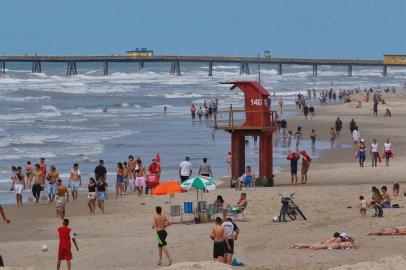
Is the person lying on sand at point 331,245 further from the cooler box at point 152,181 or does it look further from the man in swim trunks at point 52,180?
the man in swim trunks at point 52,180

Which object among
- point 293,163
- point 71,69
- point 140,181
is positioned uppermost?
point 71,69

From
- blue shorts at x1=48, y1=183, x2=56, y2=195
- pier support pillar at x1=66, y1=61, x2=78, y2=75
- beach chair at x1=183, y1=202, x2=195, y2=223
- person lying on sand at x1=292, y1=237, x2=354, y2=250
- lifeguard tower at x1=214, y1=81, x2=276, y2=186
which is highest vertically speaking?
pier support pillar at x1=66, y1=61, x2=78, y2=75

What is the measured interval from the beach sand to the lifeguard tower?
723 millimetres

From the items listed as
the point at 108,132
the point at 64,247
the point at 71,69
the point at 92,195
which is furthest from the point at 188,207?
the point at 71,69

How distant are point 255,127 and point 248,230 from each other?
636cm

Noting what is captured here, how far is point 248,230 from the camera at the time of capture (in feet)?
58.2

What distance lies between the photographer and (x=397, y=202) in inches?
804

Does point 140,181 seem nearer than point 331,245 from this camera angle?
No

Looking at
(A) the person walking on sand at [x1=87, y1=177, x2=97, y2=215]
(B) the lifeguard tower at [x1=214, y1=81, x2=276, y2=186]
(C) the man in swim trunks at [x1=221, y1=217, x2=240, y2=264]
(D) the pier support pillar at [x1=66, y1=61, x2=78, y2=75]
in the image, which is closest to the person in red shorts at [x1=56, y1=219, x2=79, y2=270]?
(C) the man in swim trunks at [x1=221, y1=217, x2=240, y2=264]

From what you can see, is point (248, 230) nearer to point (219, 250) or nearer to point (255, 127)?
point (219, 250)

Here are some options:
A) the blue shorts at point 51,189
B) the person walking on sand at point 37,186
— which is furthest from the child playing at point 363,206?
the person walking on sand at point 37,186

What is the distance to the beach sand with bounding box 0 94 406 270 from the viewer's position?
50.4ft

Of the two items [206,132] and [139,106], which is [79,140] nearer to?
[206,132]

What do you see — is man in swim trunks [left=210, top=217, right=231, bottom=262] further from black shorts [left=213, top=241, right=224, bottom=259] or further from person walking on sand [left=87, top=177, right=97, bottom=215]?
person walking on sand [left=87, top=177, right=97, bottom=215]
